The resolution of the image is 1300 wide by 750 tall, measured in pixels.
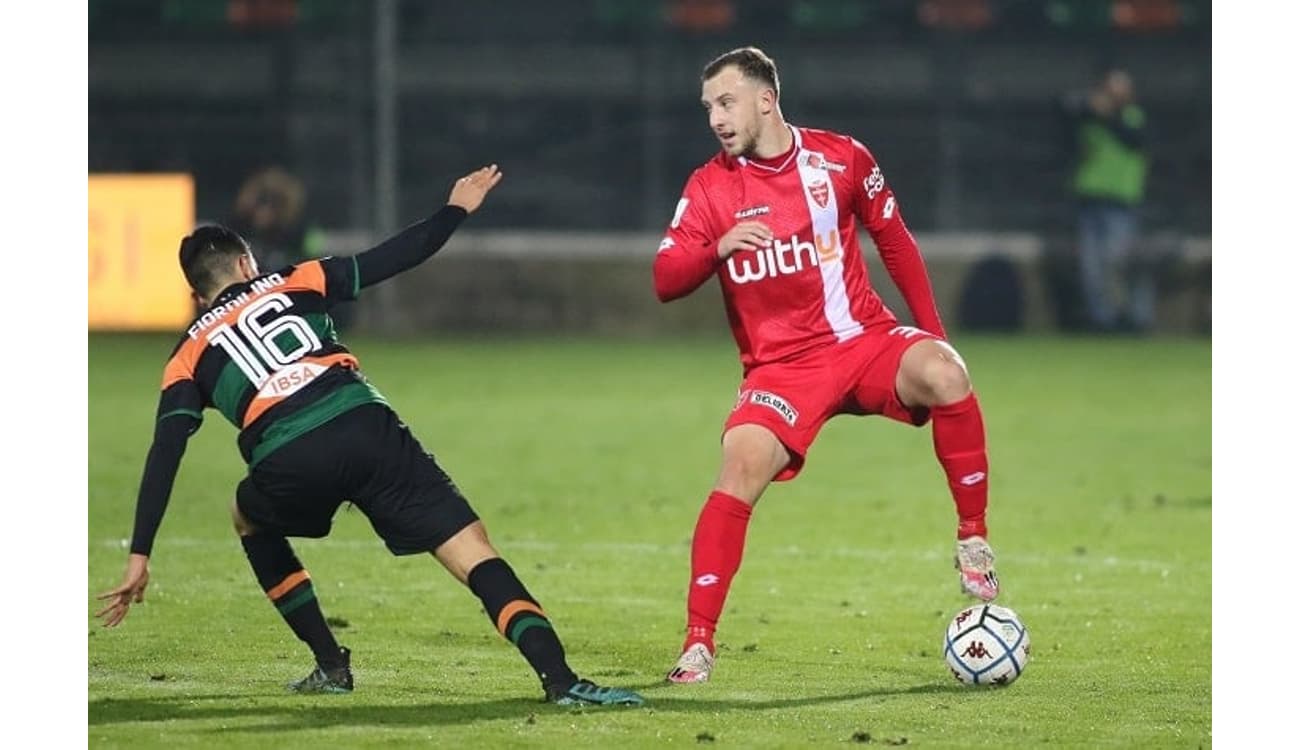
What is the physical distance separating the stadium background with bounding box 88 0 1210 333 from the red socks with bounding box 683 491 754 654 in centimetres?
1433

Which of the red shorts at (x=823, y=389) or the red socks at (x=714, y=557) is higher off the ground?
the red shorts at (x=823, y=389)

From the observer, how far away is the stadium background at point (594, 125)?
70.7 feet

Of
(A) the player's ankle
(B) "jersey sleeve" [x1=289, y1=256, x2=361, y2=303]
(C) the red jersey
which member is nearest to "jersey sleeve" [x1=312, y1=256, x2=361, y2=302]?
(B) "jersey sleeve" [x1=289, y1=256, x2=361, y2=303]

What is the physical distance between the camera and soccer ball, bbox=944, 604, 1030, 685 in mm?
6820

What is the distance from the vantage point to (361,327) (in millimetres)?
21766

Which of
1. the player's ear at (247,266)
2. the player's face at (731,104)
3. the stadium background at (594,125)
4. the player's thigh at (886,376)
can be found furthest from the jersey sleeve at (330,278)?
the stadium background at (594,125)

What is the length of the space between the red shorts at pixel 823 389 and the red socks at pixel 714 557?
22 cm

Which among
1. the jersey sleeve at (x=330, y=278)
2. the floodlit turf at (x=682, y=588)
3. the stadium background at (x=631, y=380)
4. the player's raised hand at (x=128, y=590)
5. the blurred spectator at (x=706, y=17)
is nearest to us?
the player's raised hand at (x=128, y=590)

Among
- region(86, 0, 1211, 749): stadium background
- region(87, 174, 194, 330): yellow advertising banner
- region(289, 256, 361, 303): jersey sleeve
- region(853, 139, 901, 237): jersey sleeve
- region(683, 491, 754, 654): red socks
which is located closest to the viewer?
region(289, 256, 361, 303): jersey sleeve

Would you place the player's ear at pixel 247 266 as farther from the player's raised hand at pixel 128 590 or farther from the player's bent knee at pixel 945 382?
the player's bent knee at pixel 945 382

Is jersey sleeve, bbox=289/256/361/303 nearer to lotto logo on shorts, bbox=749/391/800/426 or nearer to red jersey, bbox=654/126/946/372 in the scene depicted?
red jersey, bbox=654/126/946/372

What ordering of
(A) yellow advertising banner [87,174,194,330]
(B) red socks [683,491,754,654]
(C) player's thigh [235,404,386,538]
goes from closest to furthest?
(C) player's thigh [235,404,386,538], (B) red socks [683,491,754,654], (A) yellow advertising banner [87,174,194,330]

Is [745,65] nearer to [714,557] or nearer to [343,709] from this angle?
[714,557]

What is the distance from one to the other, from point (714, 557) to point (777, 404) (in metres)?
0.49
